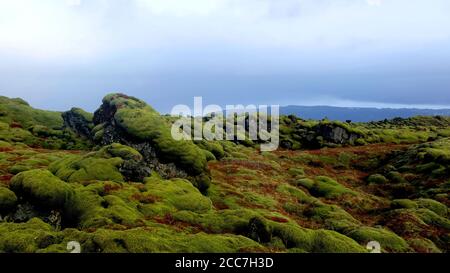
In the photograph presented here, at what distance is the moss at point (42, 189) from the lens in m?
36.0

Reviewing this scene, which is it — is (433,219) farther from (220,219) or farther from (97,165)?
(97,165)

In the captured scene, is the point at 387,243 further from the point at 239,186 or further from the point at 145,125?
the point at 145,125

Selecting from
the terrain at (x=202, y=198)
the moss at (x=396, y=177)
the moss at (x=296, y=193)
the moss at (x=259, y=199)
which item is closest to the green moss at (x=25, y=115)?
the terrain at (x=202, y=198)

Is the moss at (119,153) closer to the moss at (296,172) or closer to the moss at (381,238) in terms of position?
the moss at (381,238)

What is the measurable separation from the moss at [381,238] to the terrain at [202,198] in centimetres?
13

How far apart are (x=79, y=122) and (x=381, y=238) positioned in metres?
103

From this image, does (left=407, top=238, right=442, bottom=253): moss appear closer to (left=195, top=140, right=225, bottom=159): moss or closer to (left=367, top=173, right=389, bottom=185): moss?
(left=367, top=173, right=389, bottom=185): moss

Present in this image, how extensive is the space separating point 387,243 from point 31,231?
31185 mm

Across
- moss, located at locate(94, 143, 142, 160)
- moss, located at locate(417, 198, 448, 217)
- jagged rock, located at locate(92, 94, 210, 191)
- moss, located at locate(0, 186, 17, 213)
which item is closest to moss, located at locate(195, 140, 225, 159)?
jagged rock, located at locate(92, 94, 210, 191)

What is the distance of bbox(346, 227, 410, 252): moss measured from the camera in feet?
127

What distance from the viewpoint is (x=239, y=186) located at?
202 feet

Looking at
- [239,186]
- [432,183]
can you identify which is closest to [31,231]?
[239,186]

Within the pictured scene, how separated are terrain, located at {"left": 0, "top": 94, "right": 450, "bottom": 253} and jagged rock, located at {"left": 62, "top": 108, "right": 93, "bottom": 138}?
70.9 ft
